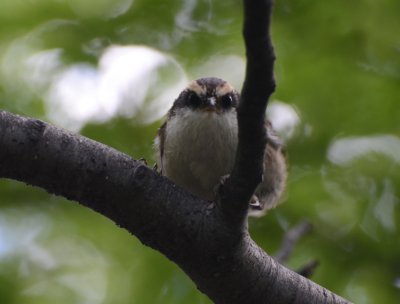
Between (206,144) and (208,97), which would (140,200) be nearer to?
(206,144)

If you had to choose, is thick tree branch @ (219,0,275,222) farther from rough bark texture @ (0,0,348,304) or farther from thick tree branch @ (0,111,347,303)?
thick tree branch @ (0,111,347,303)

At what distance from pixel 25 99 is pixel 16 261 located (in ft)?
3.79

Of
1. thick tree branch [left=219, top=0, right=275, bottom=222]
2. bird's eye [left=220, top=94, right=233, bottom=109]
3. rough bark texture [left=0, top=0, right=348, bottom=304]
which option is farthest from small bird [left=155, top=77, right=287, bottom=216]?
thick tree branch [left=219, top=0, right=275, bottom=222]

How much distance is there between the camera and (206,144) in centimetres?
370

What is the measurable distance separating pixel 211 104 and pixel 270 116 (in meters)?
1.46

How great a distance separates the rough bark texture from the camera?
290 centimetres

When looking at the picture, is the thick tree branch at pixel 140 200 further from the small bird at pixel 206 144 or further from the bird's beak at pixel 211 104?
the bird's beak at pixel 211 104

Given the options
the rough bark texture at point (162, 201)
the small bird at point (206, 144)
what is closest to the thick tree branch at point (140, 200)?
the rough bark texture at point (162, 201)

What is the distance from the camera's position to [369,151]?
201 inches

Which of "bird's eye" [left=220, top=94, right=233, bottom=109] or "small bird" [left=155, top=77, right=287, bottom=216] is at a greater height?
"bird's eye" [left=220, top=94, right=233, bottom=109]

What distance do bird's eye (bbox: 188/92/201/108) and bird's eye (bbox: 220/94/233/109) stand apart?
0.13m

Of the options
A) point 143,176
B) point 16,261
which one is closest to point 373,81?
point 143,176

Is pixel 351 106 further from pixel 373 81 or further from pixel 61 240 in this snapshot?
pixel 61 240

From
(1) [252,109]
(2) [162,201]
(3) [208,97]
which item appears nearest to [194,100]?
(3) [208,97]
